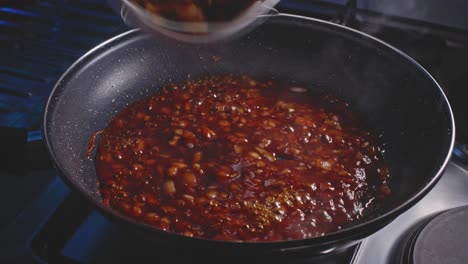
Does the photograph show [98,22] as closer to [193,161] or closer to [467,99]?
[193,161]

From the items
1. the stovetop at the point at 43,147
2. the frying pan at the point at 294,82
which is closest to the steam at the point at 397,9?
the stovetop at the point at 43,147

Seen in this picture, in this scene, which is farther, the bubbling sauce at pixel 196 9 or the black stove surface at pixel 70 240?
the black stove surface at pixel 70 240

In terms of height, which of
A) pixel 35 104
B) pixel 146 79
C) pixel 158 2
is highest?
pixel 158 2

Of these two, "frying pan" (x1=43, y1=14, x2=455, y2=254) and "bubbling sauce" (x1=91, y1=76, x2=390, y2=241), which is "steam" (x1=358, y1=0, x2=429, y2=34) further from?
"bubbling sauce" (x1=91, y1=76, x2=390, y2=241)

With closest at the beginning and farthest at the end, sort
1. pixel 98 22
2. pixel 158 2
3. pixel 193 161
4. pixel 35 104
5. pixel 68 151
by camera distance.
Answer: pixel 158 2, pixel 68 151, pixel 193 161, pixel 35 104, pixel 98 22

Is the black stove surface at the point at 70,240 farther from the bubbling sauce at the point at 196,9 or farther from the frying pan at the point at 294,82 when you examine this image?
the bubbling sauce at the point at 196,9

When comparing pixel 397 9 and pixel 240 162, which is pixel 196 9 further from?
pixel 397 9

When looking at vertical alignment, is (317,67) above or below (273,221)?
above

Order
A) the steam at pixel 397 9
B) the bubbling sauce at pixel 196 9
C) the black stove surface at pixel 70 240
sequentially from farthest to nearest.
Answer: the steam at pixel 397 9 < the black stove surface at pixel 70 240 < the bubbling sauce at pixel 196 9

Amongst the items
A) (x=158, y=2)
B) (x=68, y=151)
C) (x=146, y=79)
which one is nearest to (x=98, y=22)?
(x=146, y=79)
